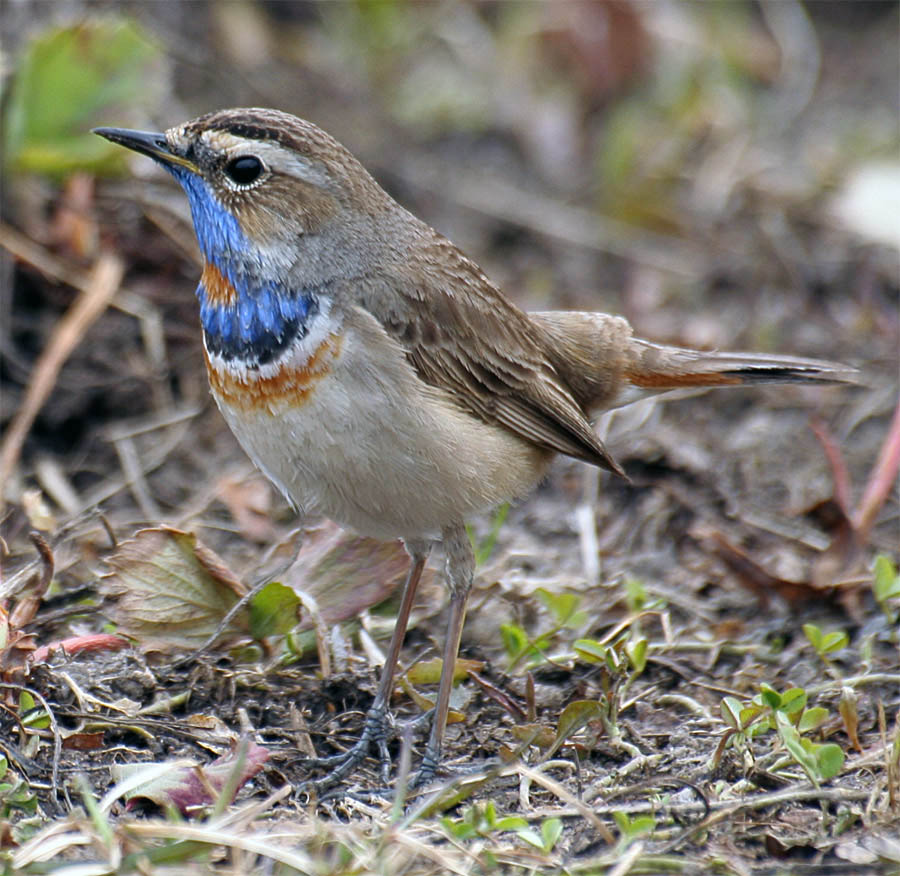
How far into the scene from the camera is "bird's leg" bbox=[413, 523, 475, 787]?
459 cm

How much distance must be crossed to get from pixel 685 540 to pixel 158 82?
3330 mm

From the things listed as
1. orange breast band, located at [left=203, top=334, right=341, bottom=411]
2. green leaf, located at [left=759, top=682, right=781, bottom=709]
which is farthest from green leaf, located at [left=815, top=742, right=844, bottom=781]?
orange breast band, located at [left=203, top=334, right=341, bottom=411]

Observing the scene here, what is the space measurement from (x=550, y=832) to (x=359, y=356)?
5.13 feet

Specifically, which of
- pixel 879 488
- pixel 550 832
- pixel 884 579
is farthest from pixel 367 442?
pixel 879 488

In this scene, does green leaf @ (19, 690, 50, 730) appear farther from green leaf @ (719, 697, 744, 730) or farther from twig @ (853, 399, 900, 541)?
twig @ (853, 399, 900, 541)

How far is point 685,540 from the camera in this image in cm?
607

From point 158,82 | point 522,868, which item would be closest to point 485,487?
point 522,868

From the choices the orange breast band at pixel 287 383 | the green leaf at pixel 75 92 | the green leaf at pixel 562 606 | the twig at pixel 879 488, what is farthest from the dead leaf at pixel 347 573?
the green leaf at pixel 75 92

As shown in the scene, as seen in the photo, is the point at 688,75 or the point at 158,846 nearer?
the point at 158,846

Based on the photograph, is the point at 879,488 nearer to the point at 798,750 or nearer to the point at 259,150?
the point at 798,750

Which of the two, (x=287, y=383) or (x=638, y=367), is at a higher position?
(x=287, y=383)

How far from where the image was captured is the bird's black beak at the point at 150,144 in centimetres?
469

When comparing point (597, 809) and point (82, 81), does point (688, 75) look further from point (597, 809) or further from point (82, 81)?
point (597, 809)

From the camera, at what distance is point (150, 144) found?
4.73 metres
